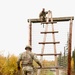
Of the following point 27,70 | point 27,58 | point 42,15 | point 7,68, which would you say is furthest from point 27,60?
point 7,68

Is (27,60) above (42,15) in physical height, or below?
below

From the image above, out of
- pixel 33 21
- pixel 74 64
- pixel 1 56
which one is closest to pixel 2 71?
pixel 1 56

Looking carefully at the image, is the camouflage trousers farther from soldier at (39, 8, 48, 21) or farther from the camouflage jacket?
soldier at (39, 8, 48, 21)

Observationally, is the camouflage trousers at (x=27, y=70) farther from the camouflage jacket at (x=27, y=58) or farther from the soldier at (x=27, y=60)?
the camouflage jacket at (x=27, y=58)

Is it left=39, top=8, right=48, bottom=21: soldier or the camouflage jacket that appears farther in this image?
left=39, top=8, right=48, bottom=21: soldier

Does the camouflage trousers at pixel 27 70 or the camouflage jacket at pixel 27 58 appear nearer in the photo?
the camouflage jacket at pixel 27 58

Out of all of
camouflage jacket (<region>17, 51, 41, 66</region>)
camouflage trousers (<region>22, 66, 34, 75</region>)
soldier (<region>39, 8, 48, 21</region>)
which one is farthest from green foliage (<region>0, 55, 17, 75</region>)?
camouflage jacket (<region>17, 51, 41, 66</region>)

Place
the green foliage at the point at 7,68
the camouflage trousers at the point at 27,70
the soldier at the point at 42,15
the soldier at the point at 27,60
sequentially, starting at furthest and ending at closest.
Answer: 1. the green foliage at the point at 7,68
2. the soldier at the point at 42,15
3. the camouflage trousers at the point at 27,70
4. the soldier at the point at 27,60

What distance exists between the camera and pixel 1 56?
66250mm

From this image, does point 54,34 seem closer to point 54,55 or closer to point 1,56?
point 54,55

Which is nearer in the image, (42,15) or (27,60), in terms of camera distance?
(27,60)

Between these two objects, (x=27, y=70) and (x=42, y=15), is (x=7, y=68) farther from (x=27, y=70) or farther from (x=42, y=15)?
(x=27, y=70)

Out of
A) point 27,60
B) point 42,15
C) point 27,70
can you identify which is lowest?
point 27,70

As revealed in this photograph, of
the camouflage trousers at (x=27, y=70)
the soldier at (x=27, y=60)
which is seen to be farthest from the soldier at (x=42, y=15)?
the camouflage trousers at (x=27, y=70)
